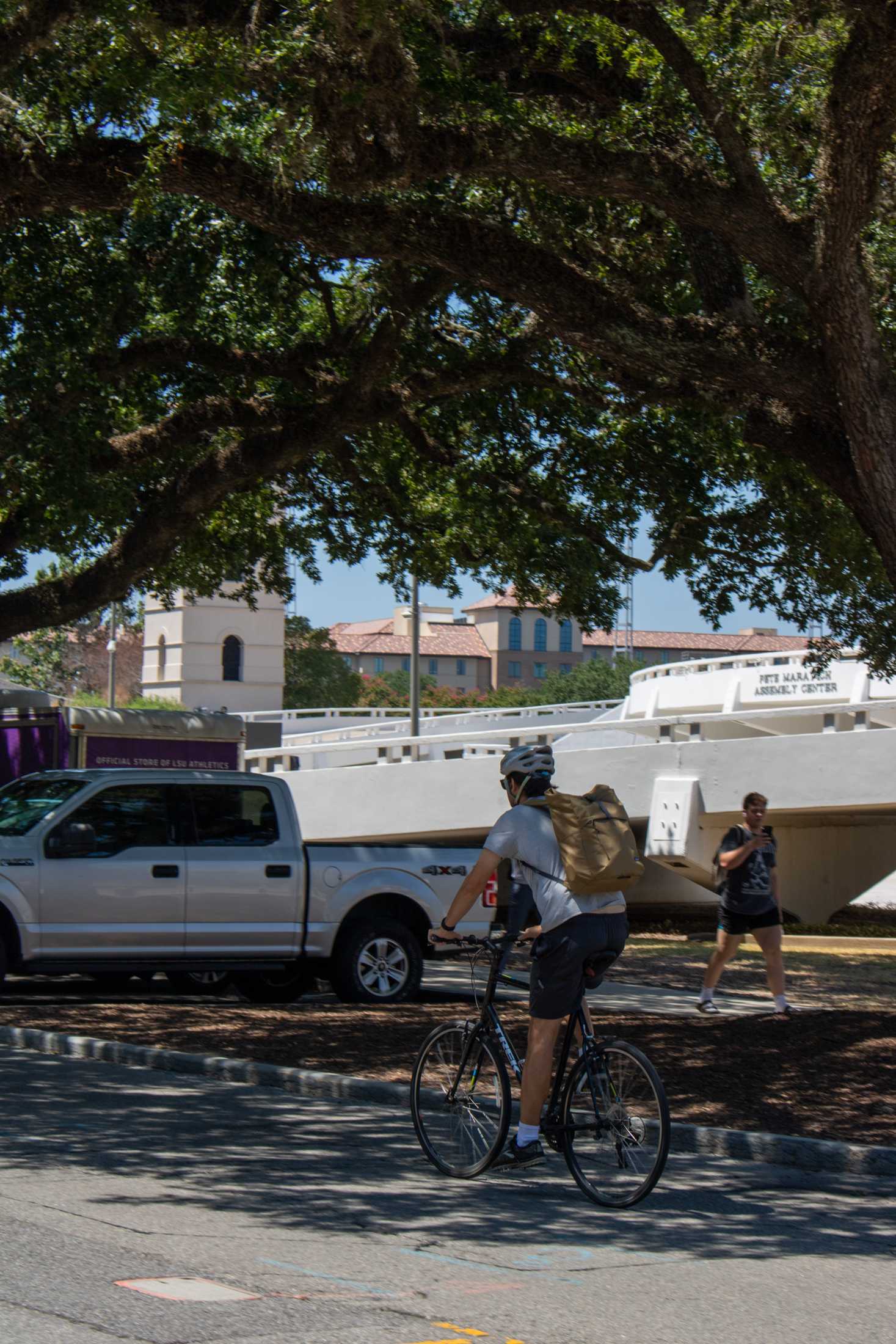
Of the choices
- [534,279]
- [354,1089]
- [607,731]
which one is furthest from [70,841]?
[607,731]

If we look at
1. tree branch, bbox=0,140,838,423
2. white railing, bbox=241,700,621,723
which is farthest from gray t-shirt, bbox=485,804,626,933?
white railing, bbox=241,700,621,723

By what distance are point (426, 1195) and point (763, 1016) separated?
515cm

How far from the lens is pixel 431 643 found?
148125mm

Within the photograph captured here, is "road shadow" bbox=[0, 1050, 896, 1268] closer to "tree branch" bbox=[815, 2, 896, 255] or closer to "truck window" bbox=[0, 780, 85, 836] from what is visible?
"truck window" bbox=[0, 780, 85, 836]

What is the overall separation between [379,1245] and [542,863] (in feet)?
5.68

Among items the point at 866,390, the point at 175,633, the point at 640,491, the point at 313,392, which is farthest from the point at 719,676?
the point at 175,633

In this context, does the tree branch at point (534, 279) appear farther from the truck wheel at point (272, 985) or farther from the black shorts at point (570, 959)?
the truck wheel at point (272, 985)

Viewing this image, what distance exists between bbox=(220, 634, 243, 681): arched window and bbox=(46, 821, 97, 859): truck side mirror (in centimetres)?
7938

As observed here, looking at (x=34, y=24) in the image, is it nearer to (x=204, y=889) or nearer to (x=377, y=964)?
(x=204, y=889)

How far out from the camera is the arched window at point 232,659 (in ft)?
303

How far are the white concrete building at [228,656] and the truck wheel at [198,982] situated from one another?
2983 inches

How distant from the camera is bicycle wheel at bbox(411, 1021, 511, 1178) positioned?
709 cm

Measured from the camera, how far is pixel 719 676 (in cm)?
3478

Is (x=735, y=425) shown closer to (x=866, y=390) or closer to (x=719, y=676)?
(x=866, y=390)
